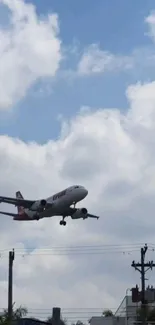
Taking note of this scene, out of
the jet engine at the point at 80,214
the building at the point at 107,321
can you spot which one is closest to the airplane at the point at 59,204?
the jet engine at the point at 80,214

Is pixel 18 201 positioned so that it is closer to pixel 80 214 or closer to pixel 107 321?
pixel 80 214

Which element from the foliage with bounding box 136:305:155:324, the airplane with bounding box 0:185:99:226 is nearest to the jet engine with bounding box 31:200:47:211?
the airplane with bounding box 0:185:99:226

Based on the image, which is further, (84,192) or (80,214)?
(80,214)

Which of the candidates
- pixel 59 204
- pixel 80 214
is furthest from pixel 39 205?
pixel 80 214

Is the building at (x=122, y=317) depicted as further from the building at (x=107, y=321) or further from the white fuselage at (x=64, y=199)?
the white fuselage at (x=64, y=199)

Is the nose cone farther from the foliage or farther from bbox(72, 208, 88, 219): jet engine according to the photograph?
the foliage

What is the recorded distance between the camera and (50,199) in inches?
3078

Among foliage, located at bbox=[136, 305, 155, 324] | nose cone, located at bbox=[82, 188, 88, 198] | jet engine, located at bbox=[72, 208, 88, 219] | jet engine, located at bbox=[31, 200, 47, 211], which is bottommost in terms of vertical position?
foliage, located at bbox=[136, 305, 155, 324]

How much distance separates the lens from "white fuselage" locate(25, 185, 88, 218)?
74.8 m

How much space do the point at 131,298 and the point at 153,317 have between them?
13.5 m

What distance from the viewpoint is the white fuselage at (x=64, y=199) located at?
74.8m

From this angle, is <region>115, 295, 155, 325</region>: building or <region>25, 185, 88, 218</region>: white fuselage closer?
<region>115, 295, 155, 325</region>: building

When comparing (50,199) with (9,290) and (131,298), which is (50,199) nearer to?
(131,298)

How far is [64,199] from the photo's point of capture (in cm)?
7538
